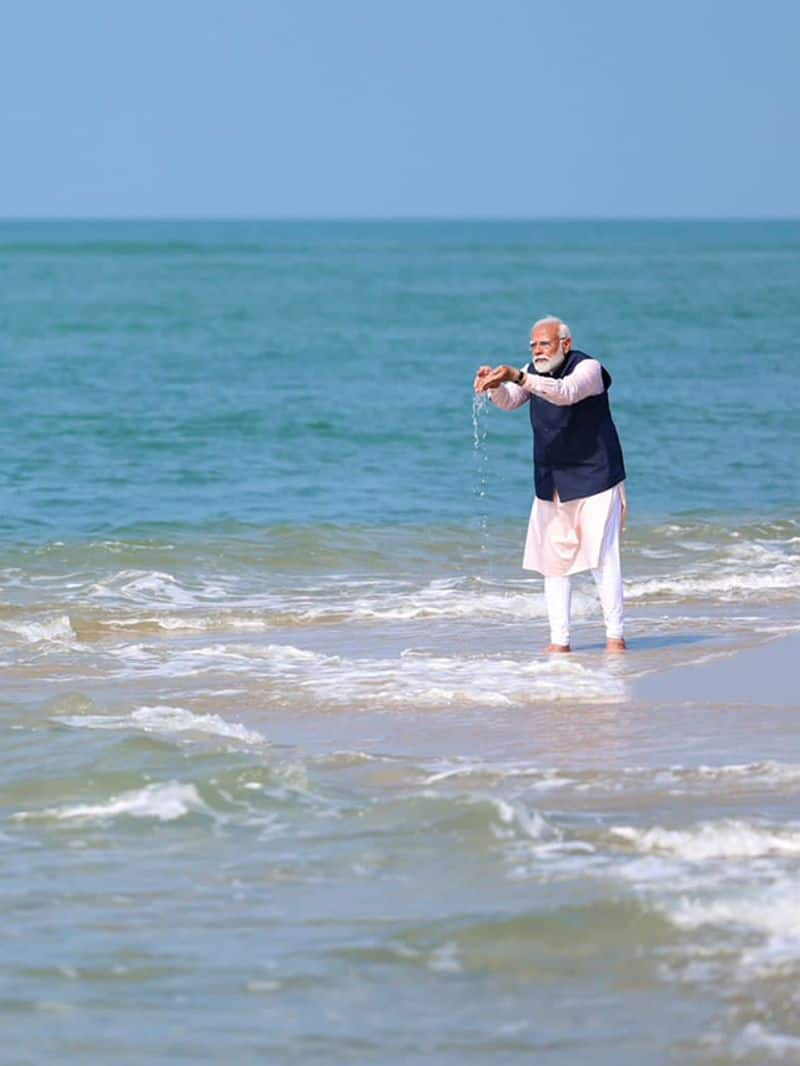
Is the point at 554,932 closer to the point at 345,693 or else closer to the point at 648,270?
the point at 345,693

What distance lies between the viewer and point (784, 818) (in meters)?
6.50

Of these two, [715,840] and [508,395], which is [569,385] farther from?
[715,840]

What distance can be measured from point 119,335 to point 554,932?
38.5 metres

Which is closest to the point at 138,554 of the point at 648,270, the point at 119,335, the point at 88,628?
the point at 88,628

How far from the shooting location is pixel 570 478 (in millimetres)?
9320

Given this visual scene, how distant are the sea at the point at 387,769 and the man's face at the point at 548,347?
4.62ft

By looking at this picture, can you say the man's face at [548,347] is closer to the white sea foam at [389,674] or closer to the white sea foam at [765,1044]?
the white sea foam at [389,674]

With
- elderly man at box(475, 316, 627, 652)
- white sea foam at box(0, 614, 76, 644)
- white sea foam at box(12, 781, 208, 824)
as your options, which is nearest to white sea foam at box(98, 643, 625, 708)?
elderly man at box(475, 316, 627, 652)

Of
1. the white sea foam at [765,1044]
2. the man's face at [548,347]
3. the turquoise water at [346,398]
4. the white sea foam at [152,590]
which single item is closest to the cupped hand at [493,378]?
the man's face at [548,347]

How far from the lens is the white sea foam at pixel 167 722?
798 cm

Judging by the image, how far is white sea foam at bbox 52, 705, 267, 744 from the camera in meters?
7.98

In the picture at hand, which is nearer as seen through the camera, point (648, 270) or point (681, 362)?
point (681, 362)

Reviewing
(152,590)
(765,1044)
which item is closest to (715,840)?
(765,1044)

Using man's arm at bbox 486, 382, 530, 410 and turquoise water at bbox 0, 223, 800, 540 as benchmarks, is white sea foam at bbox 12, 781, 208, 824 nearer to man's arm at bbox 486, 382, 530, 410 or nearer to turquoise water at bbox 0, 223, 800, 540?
man's arm at bbox 486, 382, 530, 410
